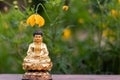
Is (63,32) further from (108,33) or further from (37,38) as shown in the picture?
(37,38)

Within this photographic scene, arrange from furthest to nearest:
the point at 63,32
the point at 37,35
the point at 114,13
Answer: the point at 63,32, the point at 114,13, the point at 37,35

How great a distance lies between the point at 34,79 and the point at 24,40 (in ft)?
2.60

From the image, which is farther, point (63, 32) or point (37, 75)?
point (63, 32)

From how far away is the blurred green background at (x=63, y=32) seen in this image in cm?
258

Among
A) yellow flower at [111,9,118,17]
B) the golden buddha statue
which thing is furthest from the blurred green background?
the golden buddha statue

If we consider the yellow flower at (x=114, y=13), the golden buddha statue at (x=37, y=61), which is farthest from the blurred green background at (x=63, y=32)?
the golden buddha statue at (x=37, y=61)

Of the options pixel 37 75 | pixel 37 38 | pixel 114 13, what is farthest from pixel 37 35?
pixel 114 13

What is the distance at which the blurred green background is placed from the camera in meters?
2.58

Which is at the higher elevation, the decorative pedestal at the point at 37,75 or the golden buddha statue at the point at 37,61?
the golden buddha statue at the point at 37,61

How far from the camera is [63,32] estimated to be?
3.08 metres

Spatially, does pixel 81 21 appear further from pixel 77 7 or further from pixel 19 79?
pixel 19 79

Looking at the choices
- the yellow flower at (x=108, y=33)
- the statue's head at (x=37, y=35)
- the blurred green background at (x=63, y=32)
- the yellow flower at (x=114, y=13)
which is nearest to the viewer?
the statue's head at (x=37, y=35)

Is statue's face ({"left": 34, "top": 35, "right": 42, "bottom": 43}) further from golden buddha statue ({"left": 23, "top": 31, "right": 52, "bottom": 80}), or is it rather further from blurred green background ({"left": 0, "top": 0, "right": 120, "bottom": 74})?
blurred green background ({"left": 0, "top": 0, "right": 120, "bottom": 74})

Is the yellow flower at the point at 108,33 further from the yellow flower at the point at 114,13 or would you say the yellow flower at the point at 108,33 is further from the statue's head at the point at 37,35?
the statue's head at the point at 37,35
